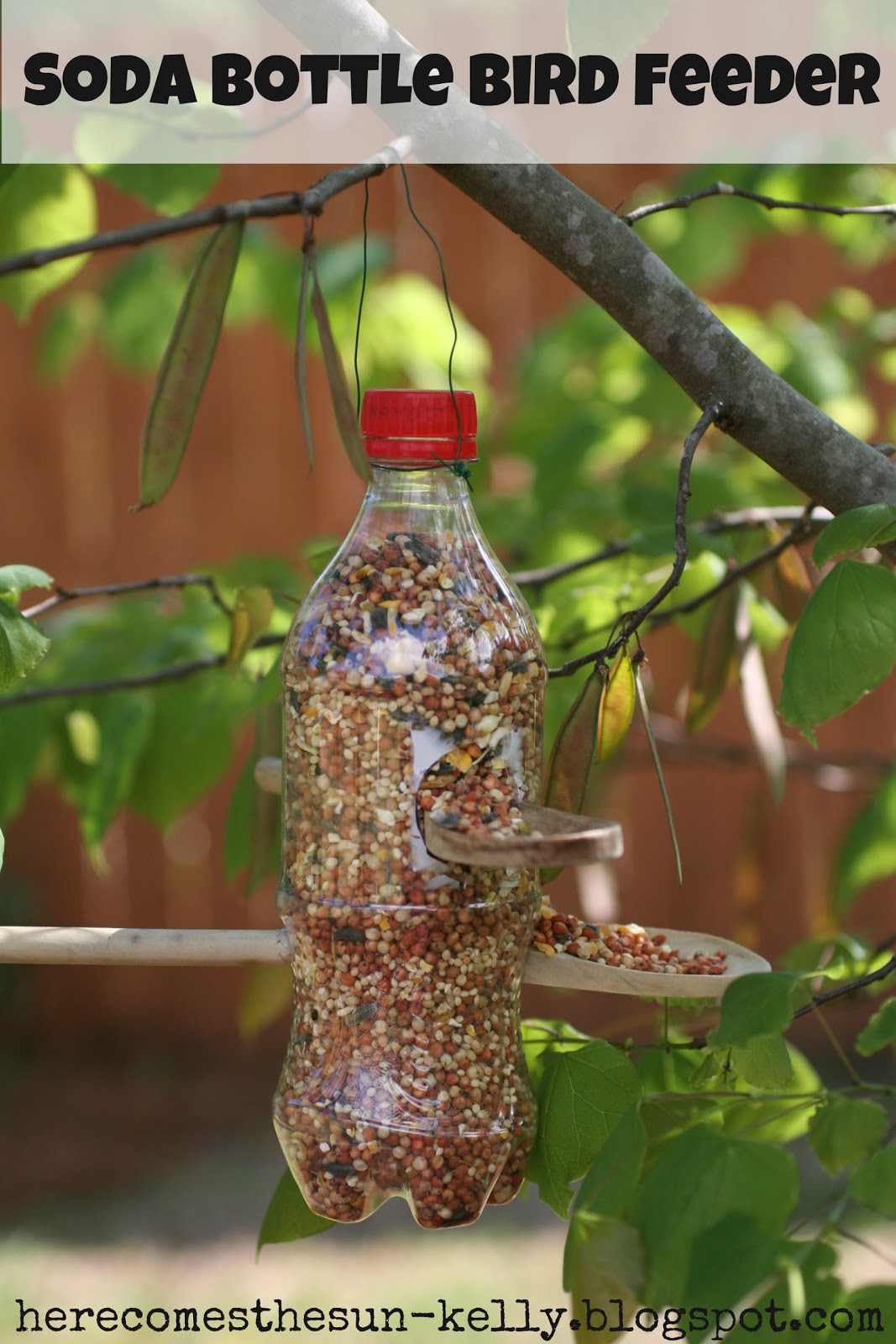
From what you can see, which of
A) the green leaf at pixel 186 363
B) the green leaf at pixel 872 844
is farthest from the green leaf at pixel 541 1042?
the green leaf at pixel 872 844

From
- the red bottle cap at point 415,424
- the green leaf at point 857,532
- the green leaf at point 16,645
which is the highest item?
the red bottle cap at point 415,424

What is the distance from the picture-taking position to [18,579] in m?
1.18

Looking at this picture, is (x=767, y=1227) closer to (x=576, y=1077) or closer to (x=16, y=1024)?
(x=576, y=1077)

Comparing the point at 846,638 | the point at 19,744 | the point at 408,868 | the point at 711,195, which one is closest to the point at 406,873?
the point at 408,868

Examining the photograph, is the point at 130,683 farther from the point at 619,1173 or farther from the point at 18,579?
the point at 619,1173

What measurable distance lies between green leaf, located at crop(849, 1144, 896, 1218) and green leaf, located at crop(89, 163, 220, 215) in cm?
111

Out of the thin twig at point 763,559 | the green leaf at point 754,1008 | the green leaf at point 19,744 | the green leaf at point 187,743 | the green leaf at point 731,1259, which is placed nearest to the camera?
the green leaf at point 731,1259

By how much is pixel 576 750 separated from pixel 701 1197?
1.09ft

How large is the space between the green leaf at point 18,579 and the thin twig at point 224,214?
30 cm

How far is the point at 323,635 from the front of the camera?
108 centimetres

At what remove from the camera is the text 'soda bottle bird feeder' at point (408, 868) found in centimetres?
105

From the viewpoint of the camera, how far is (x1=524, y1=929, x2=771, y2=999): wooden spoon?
1004 millimetres

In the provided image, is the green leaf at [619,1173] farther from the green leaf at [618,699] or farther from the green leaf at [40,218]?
the green leaf at [40,218]

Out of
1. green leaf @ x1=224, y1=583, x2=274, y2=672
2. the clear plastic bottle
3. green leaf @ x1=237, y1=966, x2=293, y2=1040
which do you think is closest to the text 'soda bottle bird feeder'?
the clear plastic bottle
